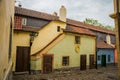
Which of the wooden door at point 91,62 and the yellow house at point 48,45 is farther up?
the yellow house at point 48,45

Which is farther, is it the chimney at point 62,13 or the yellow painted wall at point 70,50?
the chimney at point 62,13

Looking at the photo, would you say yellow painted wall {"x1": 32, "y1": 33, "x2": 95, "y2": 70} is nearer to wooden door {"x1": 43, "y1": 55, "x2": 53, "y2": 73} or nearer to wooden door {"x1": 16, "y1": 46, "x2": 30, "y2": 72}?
wooden door {"x1": 43, "y1": 55, "x2": 53, "y2": 73}

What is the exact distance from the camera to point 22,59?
669 inches

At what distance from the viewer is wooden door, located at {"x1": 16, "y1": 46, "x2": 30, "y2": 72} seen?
54.7 ft

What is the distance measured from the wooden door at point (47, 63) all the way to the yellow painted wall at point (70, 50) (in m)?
0.52

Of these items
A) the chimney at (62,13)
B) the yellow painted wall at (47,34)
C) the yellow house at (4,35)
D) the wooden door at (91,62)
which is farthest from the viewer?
the wooden door at (91,62)

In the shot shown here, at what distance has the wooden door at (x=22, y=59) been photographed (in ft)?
54.7

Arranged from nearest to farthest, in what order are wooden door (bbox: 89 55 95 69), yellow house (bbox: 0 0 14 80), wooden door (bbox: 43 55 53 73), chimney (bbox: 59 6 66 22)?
1. yellow house (bbox: 0 0 14 80)
2. wooden door (bbox: 43 55 53 73)
3. chimney (bbox: 59 6 66 22)
4. wooden door (bbox: 89 55 95 69)

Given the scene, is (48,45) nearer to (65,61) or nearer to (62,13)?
(65,61)

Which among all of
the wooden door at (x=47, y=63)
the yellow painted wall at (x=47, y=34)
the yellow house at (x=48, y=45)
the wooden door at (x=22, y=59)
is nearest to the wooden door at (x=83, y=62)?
the yellow house at (x=48, y=45)

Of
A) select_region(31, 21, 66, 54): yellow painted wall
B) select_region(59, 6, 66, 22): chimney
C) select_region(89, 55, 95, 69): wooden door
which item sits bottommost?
select_region(89, 55, 95, 69): wooden door

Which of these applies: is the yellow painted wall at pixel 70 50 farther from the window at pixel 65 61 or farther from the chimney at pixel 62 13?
the chimney at pixel 62 13

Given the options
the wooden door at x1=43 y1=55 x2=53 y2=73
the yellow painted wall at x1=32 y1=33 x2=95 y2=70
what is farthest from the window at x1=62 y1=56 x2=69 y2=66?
the wooden door at x1=43 y1=55 x2=53 y2=73

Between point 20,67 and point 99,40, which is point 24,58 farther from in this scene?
point 99,40
